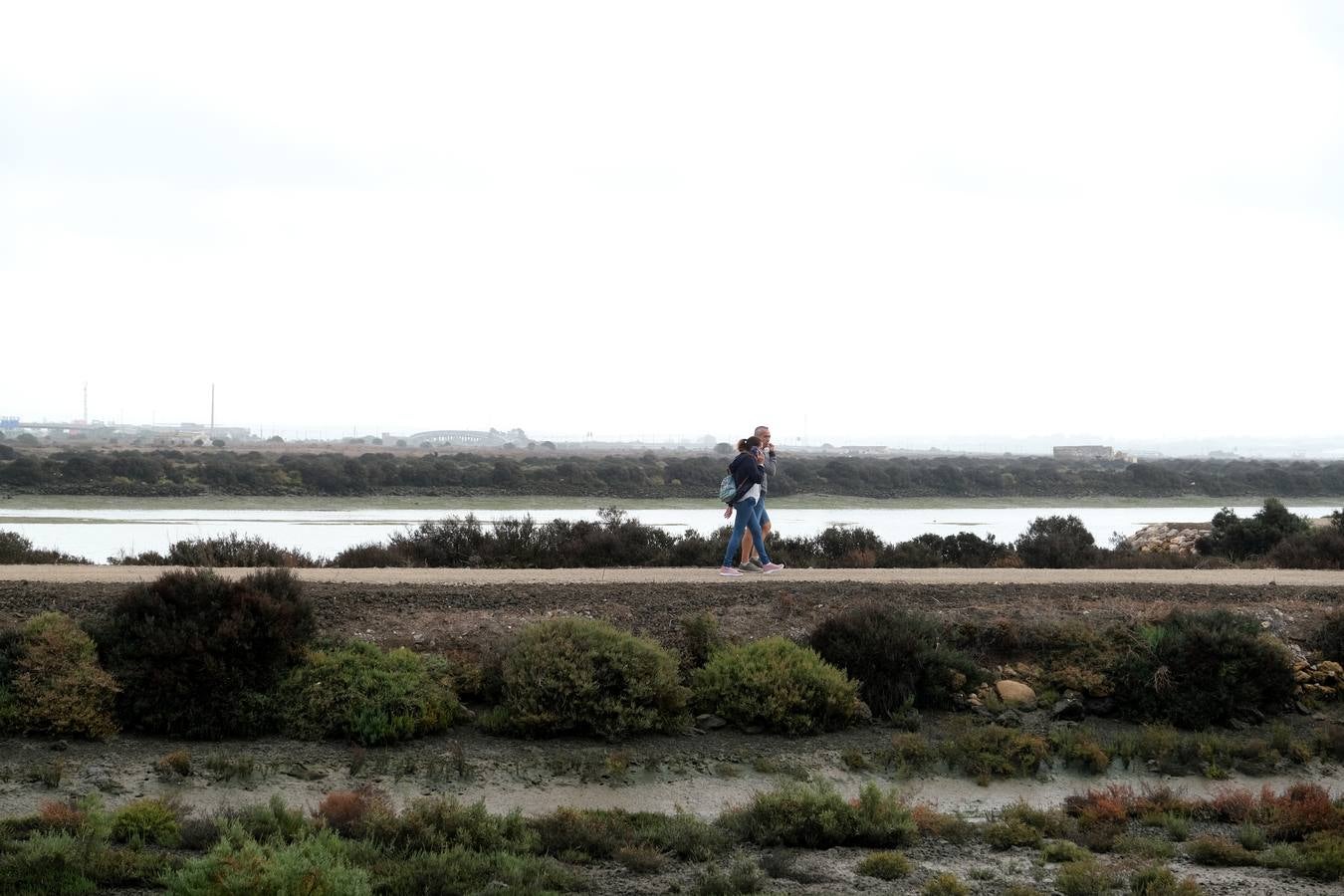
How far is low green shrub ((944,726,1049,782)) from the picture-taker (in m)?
12.9

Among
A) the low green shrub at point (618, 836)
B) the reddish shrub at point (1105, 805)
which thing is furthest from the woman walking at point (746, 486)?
the low green shrub at point (618, 836)

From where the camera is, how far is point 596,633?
14430 mm

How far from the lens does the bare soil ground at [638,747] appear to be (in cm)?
1090

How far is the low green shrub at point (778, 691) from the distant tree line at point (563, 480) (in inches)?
1692

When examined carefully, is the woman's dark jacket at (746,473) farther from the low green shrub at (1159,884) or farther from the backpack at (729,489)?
the low green shrub at (1159,884)

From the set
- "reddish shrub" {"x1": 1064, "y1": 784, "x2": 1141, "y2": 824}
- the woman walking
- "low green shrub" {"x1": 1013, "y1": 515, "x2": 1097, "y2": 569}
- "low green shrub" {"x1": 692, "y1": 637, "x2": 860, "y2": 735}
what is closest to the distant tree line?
"low green shrub" {"x1": 1013, "y1": 515, "x2": 1097, "y2": 569}

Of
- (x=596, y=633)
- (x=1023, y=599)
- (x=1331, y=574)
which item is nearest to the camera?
(x=596, y=633)

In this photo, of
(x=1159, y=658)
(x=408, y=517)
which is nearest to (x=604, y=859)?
(x=1159, y=658)

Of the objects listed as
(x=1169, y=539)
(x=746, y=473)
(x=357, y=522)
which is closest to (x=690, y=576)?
(x=746, y=473)

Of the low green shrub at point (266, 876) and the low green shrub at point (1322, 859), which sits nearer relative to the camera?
the low green shrub at point (266, 876)

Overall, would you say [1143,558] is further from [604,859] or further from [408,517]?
[408,517]

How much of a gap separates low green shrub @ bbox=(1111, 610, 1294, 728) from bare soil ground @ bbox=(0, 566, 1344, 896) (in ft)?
1.68

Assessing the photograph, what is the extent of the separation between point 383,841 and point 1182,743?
875cm

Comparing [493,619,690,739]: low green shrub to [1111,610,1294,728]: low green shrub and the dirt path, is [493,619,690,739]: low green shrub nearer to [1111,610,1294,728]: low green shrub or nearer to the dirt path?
the dirt path
